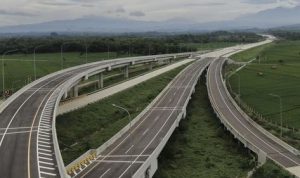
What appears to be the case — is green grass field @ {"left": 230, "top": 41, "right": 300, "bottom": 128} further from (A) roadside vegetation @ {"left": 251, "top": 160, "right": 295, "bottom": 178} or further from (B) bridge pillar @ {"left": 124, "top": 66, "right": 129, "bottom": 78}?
(B) bridge pillar @ {"left": 124, "top": 66, "right": 129, "bottom": 78}

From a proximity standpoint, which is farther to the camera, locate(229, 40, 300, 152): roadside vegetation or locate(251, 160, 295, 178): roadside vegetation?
locate(229, 40, 300, 152): roadside vegetation

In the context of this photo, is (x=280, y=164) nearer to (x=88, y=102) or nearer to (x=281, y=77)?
(x=88, y=102)

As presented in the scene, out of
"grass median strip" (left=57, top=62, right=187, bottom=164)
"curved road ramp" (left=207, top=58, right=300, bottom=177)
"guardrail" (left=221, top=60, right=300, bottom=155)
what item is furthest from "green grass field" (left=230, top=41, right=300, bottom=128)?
"grass median strip" (left=57, top=62, right=187, bottom=164)

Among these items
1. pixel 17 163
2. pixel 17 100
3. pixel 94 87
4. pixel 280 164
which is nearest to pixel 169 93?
pixel 94 87

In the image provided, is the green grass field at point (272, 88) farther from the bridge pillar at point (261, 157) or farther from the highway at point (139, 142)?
the bridge pillar at point (261, 157)

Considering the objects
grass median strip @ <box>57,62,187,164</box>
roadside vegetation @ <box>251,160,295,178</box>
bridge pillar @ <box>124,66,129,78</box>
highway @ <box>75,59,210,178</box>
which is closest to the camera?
highway @ <box>75,59,210,178</box>
